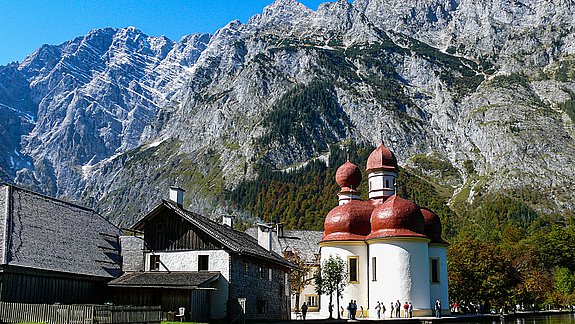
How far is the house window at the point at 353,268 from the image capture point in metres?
64.2

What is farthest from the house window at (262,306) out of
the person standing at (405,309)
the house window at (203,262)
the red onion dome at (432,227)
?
the red onion dome at (432,227)

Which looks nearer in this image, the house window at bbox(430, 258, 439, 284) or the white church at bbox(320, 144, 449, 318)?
the white church at bbox(320, 144, 449, 318)

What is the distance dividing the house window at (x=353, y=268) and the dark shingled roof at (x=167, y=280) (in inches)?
873

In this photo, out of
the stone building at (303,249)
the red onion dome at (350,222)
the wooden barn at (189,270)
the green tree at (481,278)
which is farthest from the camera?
the stone building at (303,249)

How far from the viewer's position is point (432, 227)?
66.0 m

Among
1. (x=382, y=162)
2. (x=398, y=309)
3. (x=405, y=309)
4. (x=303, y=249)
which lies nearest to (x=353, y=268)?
(x=398, y=309)

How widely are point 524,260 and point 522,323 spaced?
50.1 metres

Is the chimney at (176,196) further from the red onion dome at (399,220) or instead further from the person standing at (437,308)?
the person standing at (437,308)

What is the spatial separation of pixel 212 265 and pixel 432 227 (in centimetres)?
2871

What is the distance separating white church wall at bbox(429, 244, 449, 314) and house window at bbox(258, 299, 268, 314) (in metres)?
19.3

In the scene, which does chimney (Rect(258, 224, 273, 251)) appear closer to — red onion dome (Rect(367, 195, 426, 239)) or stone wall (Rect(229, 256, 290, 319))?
stone wall (Rect(229, 256, 290, 319))

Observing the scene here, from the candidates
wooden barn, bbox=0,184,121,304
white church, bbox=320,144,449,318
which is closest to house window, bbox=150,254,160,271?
wooden barn, bbox=0,184,121,304

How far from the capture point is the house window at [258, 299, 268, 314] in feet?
168

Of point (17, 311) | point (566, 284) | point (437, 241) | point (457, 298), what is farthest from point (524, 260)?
point (17, 311)
